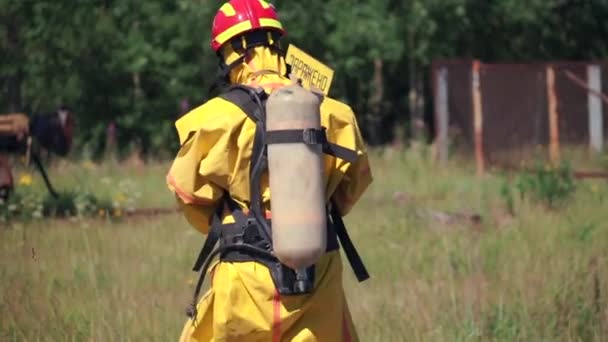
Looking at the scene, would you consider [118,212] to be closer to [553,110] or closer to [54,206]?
[54,206]

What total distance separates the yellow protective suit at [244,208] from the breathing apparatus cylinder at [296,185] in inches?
7.3

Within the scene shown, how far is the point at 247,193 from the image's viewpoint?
186 inches

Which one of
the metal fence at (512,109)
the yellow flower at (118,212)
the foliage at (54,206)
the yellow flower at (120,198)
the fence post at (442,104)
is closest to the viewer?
the foliage at (54,206)

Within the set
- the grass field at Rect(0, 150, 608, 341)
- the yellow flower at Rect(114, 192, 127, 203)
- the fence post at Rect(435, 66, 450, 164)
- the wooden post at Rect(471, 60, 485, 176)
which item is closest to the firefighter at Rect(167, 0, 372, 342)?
the grass field at Rect(0, 150, 608, 341)

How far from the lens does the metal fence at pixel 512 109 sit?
18.0 meters

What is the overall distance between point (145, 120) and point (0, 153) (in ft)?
36.3

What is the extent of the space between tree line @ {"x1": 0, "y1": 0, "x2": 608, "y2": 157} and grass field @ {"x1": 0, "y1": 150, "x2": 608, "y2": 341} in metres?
9.31

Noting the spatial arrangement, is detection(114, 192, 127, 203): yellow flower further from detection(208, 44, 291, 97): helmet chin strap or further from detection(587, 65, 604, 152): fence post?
detection(587, 65, 604, 152): fence post

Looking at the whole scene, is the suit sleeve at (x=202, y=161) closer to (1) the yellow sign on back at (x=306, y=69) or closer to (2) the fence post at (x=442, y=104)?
(1) the yellow sign on back at (x=306, y=69)

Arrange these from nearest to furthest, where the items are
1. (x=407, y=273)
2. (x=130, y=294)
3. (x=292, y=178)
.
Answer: (x=292, y=178) → (x=130, y=294) → (x=407, y=273)

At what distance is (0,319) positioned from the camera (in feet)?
23.1

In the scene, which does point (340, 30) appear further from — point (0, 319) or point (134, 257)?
point (0, 319)

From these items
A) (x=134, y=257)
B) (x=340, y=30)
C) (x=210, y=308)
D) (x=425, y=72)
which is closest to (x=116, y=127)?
(x=340, y=30)

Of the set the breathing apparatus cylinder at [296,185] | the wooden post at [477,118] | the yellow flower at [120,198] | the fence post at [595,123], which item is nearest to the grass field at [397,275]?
the yellow flower at [120,198]
